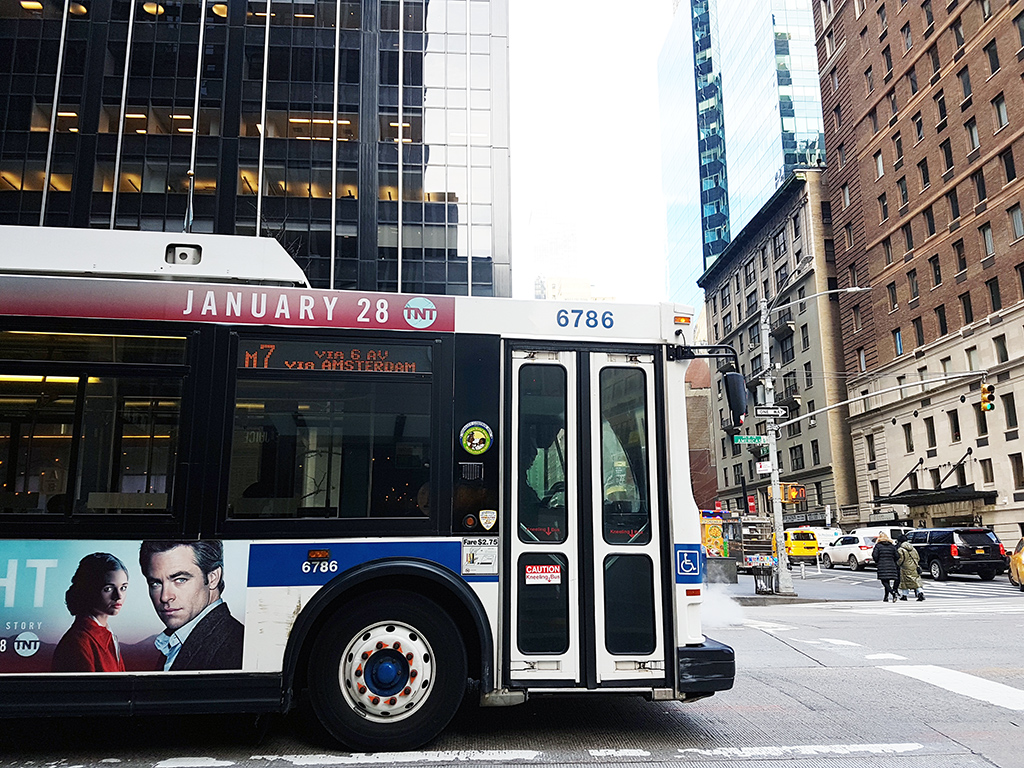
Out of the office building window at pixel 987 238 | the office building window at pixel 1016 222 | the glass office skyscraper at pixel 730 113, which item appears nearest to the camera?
the office building window at pixel 1016 222

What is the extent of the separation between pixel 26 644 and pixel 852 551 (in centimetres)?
3828

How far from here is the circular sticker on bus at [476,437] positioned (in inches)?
230

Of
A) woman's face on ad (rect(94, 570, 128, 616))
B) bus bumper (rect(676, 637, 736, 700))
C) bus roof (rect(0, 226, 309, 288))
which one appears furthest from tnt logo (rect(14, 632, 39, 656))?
bus bumper (rect(676, 637, 736, 700))

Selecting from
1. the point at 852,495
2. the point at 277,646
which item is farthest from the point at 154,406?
the point at 852,495

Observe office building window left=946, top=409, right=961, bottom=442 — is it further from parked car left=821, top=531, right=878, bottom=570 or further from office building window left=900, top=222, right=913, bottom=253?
office building window left=900, top=222, right=913, bottom=253

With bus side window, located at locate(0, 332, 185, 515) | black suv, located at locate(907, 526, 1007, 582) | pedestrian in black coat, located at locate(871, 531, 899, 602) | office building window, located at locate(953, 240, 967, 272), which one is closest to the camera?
bus side window, located at locate(0, 332, 185, 515)

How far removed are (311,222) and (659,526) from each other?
1470 inches

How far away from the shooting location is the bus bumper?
571 cm

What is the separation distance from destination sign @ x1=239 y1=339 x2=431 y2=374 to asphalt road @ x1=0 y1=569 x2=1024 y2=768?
2.60 metres

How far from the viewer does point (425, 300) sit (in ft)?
20.2

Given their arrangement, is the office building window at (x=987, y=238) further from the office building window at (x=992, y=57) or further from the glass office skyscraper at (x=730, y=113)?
the glass office skyscraper at (x=730, y=113)

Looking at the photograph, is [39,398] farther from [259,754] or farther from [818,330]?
[818,330]

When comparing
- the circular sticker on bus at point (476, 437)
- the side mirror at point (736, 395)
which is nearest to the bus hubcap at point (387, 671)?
the circular sticker on bus at point (476, 437)

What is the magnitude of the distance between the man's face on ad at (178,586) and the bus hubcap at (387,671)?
1.03m
